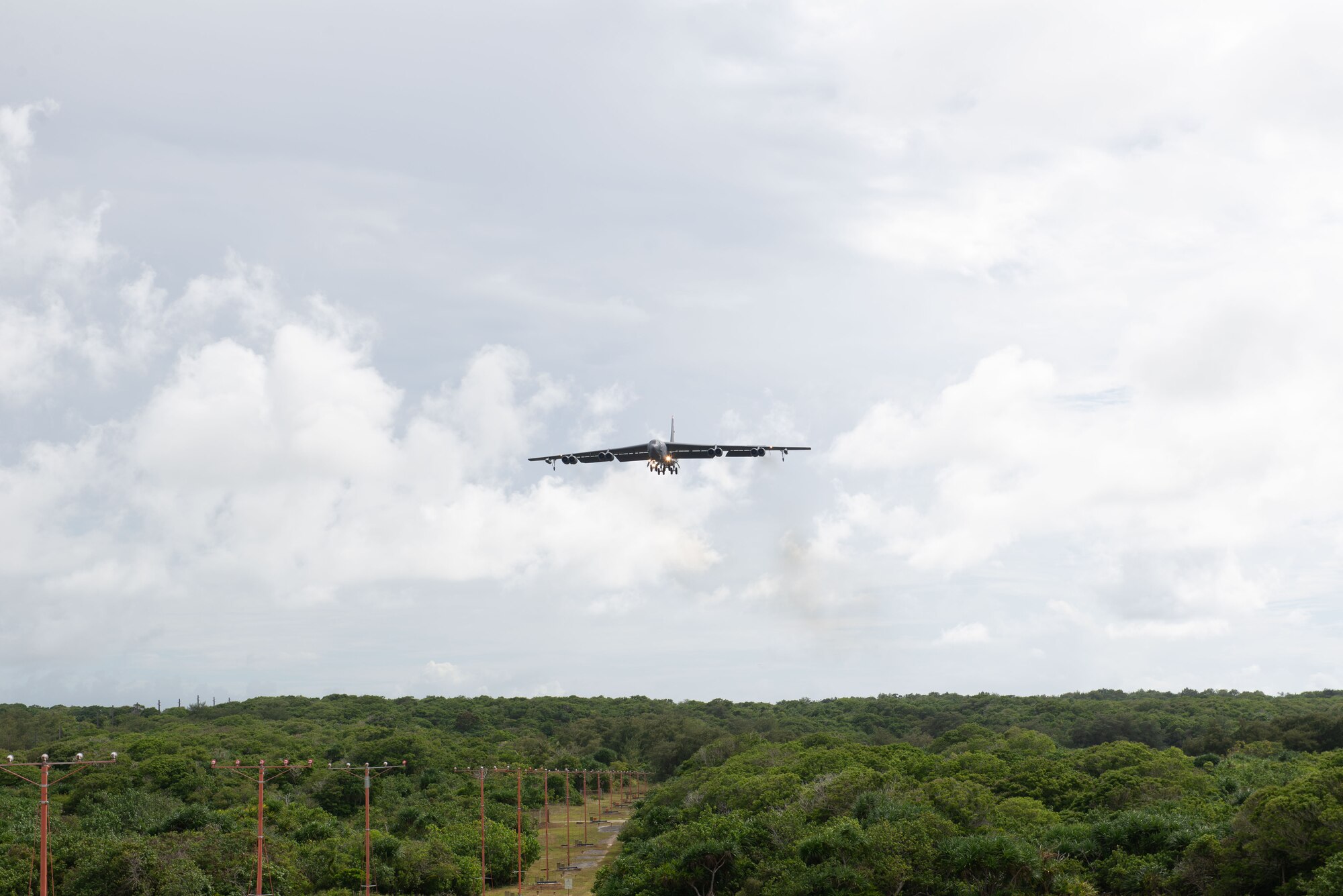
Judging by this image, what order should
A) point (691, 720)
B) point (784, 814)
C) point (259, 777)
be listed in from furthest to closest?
point (691, 720)
point (259, 777)
point (784, 814)

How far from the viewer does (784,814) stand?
52.9 metres

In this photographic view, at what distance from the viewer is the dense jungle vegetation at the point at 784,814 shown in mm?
42688

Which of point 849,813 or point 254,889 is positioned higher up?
point 849,813

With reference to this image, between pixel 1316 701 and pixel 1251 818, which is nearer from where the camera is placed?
A: pixel 1251 818

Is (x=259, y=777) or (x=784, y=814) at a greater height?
(x=259, y=777)

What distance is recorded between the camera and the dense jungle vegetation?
42.7m

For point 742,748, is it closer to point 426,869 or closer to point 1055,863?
point 426,869

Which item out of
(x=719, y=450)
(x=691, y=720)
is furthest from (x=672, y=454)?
(x=691, y=720)

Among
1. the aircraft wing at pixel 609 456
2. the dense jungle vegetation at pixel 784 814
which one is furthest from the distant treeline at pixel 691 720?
the aircraft wing at pixel 609 456

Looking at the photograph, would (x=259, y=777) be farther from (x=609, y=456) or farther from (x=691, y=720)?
(x=691, y=720)

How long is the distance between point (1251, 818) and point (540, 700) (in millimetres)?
153645

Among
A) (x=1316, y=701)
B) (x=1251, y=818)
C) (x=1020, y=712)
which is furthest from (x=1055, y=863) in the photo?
(x=1316, y=701)

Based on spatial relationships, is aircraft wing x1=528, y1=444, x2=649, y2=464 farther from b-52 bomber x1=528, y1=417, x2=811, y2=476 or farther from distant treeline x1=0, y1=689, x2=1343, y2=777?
distant treeline x1=0, y1=689, x2=1343, y2=777

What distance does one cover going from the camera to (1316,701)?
5674 inches
